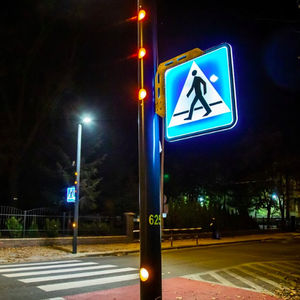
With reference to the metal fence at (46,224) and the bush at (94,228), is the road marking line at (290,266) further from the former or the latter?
the bush at (94,228)

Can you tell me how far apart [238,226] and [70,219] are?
1985cm

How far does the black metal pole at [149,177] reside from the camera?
10.2 feet

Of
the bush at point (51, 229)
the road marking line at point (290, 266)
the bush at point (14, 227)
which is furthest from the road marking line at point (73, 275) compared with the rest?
the bush at point (14, 227)

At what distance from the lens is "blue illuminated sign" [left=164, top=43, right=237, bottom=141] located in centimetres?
315

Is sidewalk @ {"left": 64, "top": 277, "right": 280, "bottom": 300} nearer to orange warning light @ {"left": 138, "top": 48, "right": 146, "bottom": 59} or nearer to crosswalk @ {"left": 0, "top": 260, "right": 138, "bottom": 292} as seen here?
crosswalk @ {"left": 0, "top": 260, "right": 138, "bottom": 292}

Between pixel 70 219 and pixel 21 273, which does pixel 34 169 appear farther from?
pixel 21 273

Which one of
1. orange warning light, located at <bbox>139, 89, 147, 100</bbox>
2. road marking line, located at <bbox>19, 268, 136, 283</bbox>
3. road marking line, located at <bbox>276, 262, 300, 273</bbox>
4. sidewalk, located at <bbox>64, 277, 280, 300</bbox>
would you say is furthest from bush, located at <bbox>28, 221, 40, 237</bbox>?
orange warning light, located at <bbox>139, 89, 147, 100</bbox>

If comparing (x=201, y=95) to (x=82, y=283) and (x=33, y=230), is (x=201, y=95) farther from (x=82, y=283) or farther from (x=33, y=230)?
(x=33, y=230)

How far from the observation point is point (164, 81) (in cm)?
369

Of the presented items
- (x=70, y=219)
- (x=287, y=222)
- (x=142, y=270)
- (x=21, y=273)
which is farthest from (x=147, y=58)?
(x=287, y=222)

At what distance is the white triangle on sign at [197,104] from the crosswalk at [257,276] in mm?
6760

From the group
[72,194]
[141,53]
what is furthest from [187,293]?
[72,194]

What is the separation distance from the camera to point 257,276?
10875 mm

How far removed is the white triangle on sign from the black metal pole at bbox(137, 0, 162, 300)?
0.77ft
